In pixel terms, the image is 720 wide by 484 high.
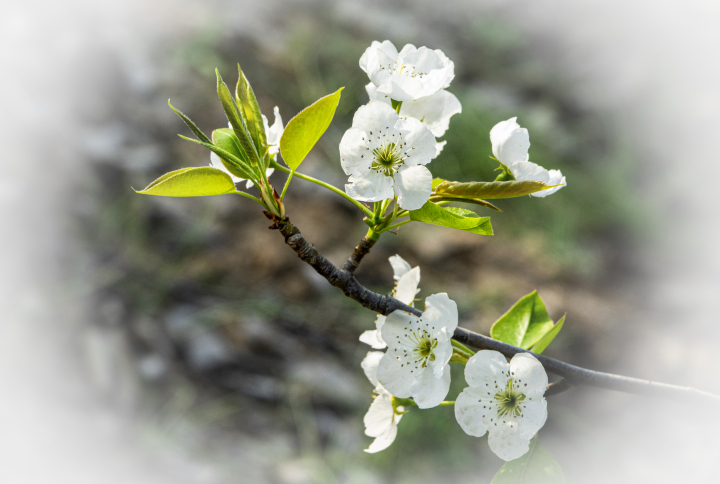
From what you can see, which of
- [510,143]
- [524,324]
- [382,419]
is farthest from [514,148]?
[382,419]

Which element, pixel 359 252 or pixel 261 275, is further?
pixel 261 275

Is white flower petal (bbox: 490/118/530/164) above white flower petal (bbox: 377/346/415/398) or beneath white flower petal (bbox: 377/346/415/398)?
above

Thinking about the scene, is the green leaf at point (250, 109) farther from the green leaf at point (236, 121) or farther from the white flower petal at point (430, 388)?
the white flower petal at point (430, 388)

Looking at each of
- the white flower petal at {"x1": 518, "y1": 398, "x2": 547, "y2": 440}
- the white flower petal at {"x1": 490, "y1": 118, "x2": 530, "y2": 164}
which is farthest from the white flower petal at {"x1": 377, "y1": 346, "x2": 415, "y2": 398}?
the white flower petal at {"x1": 490, "y1": 118, "x2": 530, "y2": 164}

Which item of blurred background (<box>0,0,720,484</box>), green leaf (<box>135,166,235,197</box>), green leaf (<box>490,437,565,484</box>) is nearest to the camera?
green leaf (<box>135,166,235,197</box>)

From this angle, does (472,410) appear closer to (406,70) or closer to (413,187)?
(413,187)

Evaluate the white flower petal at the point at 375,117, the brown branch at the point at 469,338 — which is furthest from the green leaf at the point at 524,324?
the white flower petal at the point at 375,117

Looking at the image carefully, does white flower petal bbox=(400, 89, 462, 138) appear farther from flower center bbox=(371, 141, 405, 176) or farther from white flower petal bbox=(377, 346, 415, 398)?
white flower petal bbox=(377, 346, 415, 398)
